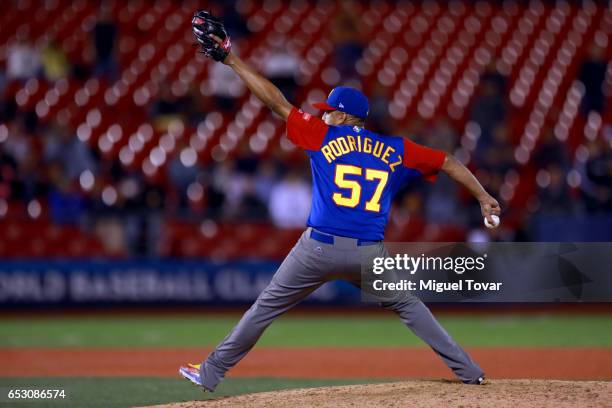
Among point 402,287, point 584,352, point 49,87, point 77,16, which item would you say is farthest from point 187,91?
point 402,287

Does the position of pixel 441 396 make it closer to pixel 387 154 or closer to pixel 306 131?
pixel 387 154

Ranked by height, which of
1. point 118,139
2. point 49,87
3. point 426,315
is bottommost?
point 426,315

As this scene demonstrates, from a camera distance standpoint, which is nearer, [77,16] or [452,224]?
[452,224]

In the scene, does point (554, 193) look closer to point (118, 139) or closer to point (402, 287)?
point (118, 139)

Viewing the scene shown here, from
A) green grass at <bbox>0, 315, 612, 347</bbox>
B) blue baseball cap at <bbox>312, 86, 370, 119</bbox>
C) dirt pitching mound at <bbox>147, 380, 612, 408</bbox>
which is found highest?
Answer: blue baseball cap at <bbox>312, 86, 370, 119</bbox>

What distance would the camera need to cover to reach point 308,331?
494 inches

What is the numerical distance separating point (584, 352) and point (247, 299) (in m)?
5.11

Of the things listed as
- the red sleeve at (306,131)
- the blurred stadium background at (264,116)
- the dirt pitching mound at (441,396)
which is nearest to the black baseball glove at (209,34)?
the red sleeve at (306,131)

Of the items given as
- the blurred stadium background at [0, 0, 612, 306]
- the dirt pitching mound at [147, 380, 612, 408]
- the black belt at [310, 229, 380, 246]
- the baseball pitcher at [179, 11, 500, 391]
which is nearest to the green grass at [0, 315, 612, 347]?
the blurred stadium background at [0, 0, 612, 306]

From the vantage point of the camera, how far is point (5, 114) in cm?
1438

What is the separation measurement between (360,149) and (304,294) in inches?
38.6

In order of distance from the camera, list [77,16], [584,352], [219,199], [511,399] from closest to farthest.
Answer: [511,399] < [584,352] < [219,199] < [77,16]

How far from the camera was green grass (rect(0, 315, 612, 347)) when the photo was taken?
1112 cm

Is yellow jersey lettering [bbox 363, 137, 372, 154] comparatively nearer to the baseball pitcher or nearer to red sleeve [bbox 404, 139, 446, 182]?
the baseball pitcher
